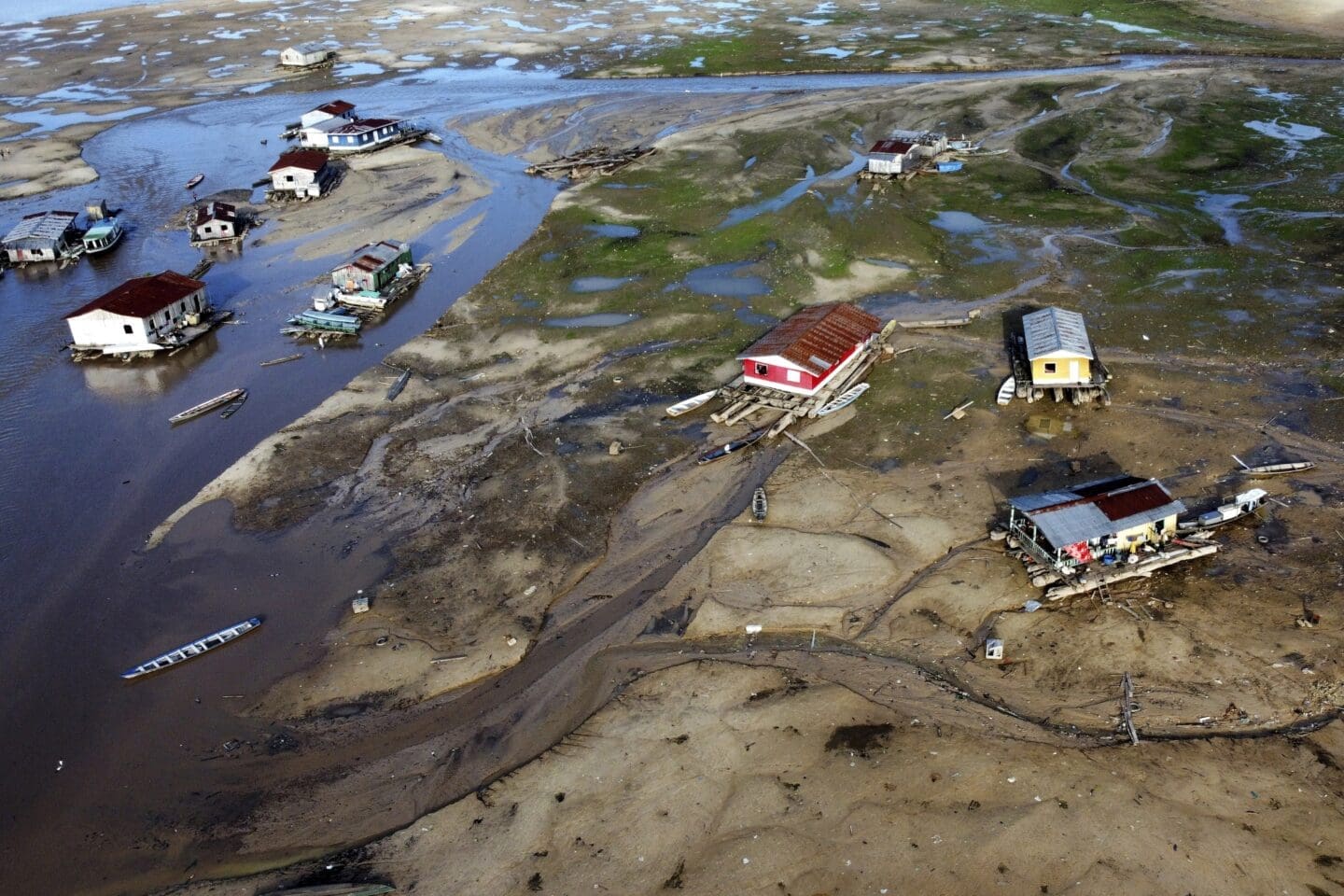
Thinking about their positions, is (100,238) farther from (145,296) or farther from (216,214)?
(145,296)

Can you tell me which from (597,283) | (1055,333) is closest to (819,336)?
(1055,333)

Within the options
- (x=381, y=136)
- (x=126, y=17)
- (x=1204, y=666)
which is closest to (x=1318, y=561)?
(x=1204, y=666)

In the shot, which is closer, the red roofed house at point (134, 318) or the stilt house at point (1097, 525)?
the stilt house at point (1097, 525)

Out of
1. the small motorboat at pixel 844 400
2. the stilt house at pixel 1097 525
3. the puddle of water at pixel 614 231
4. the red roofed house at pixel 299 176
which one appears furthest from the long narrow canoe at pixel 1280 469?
the red roofed house at pixel 299 176

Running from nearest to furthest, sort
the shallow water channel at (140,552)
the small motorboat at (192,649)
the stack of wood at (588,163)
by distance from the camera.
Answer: the shallow water channel at (140,552), the small motorboat at (192,649), the stack of wood at (588,163)

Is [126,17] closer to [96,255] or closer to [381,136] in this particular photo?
[381,136]

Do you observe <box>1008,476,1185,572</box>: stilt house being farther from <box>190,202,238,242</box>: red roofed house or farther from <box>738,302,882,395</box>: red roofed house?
<box>190,202,238,242</box>: red roofed house

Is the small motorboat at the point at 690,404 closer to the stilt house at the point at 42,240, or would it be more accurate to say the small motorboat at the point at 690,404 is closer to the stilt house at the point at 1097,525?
the stilt house at the point at 1097,525
